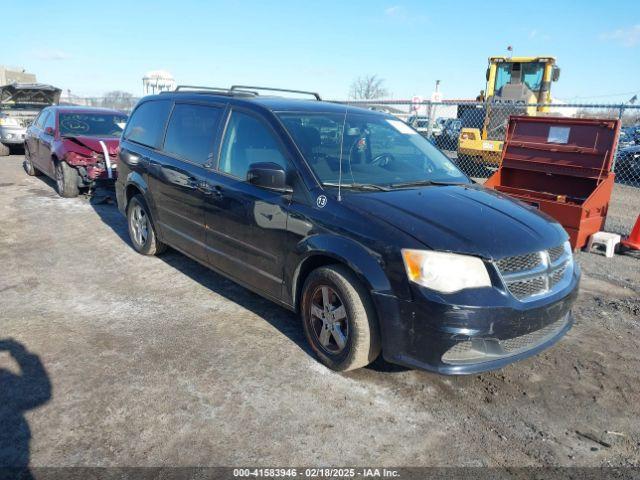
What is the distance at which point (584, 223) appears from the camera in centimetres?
610

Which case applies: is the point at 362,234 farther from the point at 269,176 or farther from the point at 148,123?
the point at 148,123

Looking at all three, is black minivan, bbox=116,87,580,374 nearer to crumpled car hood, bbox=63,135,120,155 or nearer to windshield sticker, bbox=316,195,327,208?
windshield sticker, bbox=316,195,327,208

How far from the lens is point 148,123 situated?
5.51 metres

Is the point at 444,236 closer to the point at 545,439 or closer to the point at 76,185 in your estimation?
the point at 545,439

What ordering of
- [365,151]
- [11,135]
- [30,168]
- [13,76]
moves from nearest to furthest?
[365,151], [30,168], [11,135], [13,76]

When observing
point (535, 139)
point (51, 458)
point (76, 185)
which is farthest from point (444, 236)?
point (76, 185)

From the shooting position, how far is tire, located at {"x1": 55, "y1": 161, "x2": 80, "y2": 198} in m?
8.81

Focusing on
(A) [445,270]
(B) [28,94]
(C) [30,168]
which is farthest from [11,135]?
(A) [445,270]

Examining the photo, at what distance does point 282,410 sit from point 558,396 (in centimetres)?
179

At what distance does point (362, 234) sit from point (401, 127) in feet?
6.31

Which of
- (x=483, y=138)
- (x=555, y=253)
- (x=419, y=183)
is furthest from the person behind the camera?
(x=483, y=138)

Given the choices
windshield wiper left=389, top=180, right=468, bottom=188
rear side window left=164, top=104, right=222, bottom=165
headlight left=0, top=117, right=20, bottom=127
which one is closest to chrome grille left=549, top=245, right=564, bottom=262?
windshield wiper left=389, top=180, right=468, bottom=188

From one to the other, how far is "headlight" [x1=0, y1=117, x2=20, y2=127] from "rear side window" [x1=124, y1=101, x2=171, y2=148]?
38.6 ft

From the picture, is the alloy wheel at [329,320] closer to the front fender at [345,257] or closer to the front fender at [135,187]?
the front fender at [345,257]
